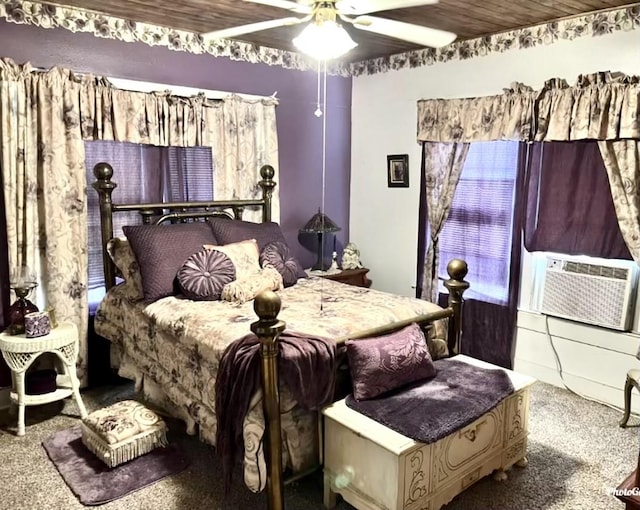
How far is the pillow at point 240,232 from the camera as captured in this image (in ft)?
12.1

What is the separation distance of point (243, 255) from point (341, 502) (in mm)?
1640

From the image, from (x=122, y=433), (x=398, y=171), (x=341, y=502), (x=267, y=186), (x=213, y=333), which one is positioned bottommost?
(x=341, y=502)

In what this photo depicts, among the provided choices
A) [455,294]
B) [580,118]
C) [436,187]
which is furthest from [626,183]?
[436,187]

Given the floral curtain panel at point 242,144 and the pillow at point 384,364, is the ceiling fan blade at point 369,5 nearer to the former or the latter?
the pillow at point 384,364

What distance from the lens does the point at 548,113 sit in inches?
138

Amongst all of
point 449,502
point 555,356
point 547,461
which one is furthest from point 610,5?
point 449,502

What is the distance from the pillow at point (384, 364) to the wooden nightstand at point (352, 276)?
6.31 feet

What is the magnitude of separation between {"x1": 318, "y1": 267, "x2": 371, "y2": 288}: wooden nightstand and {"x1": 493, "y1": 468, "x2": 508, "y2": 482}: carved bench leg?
2139mm

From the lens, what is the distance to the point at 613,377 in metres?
3.45

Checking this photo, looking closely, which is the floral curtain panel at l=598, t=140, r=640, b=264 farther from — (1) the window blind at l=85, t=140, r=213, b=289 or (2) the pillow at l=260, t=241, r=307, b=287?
(1) the window blind at l=85, t=140, r=213, b=289

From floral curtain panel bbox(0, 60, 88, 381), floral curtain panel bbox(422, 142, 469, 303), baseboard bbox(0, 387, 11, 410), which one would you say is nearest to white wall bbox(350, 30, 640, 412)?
floral curtain panel bbox(422, 142, 469, 303)

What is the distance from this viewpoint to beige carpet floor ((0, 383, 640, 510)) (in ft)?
7.96

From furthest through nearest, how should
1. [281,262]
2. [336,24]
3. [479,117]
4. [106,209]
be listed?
[479,117] → [281,262] → [106,209] → [336,24]

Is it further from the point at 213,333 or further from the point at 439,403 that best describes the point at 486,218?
the point at 213,333
